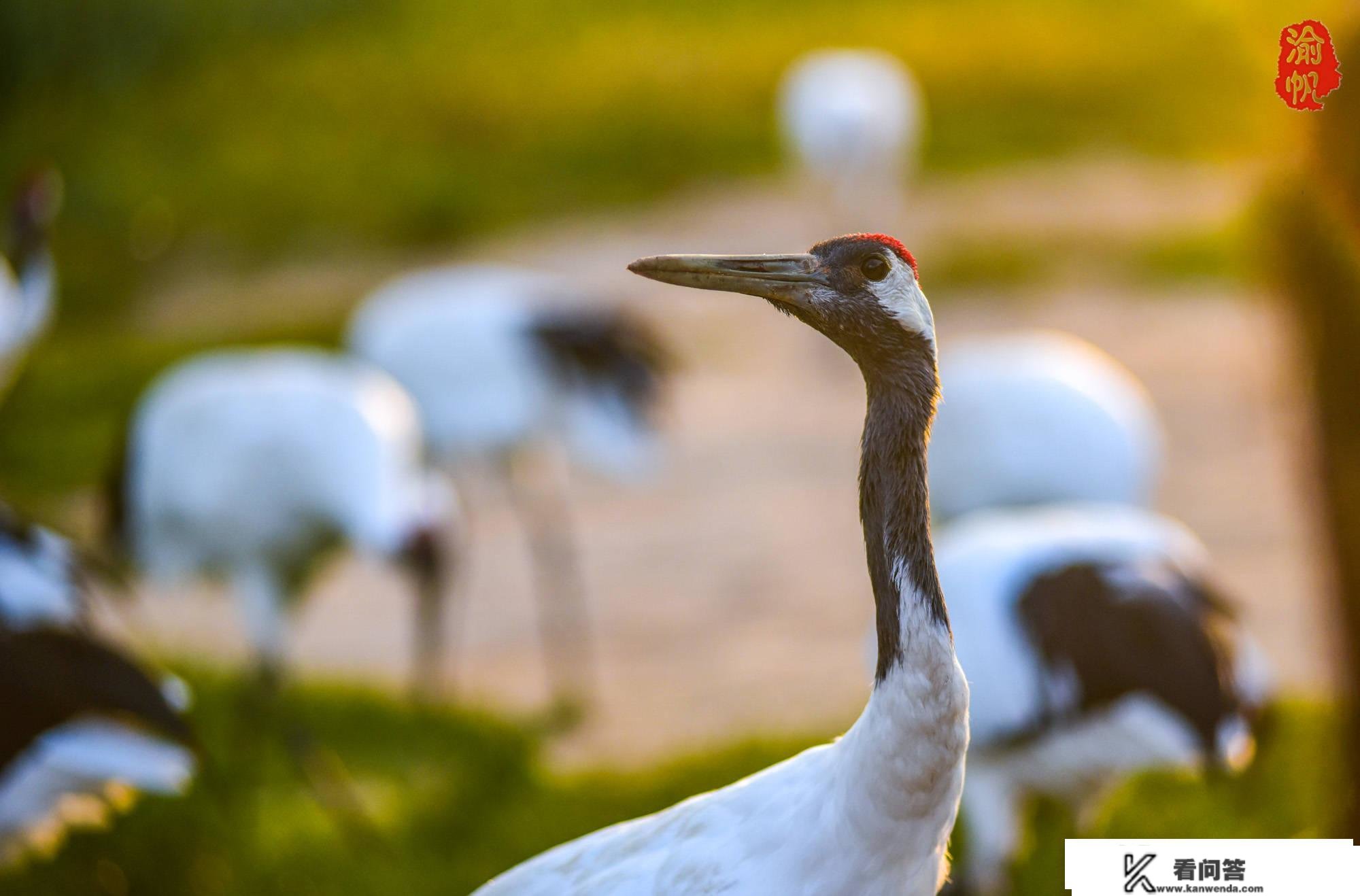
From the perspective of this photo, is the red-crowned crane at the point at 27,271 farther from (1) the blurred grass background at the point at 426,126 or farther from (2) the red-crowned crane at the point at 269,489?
(1) the blurred grass background at the point at 426,126

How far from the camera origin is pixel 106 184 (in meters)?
9.45

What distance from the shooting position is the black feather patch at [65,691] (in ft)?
8.36

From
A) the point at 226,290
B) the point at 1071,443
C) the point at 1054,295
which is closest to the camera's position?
the point at 1071,443

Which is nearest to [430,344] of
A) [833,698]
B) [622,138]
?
[833,698]

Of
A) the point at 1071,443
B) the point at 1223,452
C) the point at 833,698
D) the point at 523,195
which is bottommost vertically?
the point at 833,698

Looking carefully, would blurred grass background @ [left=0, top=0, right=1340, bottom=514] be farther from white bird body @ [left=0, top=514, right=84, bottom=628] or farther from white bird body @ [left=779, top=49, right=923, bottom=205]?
white bird body @ [left=0, top=514, right=84, bottom=628]

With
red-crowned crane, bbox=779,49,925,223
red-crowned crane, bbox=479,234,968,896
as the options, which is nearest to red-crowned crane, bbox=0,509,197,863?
red-crowned crane, bbox=479,234,968,896

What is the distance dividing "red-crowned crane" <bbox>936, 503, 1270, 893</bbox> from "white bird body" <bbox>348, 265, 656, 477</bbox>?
1.90 meters

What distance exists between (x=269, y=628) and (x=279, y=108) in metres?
7.33

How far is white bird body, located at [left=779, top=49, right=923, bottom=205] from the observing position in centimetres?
737

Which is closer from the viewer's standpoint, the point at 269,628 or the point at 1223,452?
the point at 269,628

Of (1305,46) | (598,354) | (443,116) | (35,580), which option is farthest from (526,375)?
(443,116)

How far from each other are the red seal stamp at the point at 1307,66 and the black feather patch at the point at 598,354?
251 centimetres

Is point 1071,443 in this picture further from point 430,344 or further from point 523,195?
point 523,195
